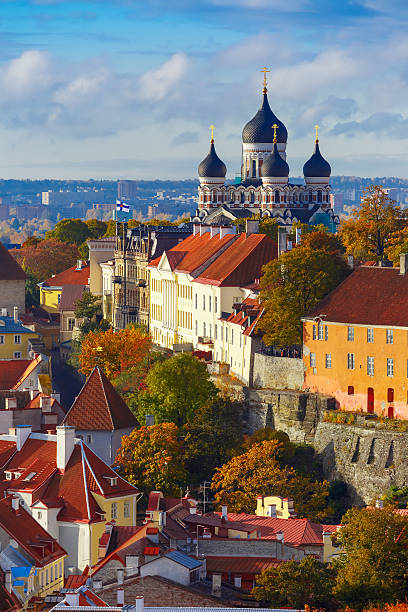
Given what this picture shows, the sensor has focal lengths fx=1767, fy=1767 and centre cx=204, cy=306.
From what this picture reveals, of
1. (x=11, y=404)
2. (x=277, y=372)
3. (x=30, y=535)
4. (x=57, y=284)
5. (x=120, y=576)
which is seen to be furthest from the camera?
(x=57, y=284)

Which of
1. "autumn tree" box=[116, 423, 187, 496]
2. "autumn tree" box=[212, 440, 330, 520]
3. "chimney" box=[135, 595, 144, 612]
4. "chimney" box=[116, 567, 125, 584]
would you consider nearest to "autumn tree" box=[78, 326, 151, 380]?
"autumn tree" box=[116, 423, 187, 496]

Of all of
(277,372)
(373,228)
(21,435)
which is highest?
(373,228)

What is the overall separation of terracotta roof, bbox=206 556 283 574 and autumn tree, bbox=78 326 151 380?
46311 millimetres

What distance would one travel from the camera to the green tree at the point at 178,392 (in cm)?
9938

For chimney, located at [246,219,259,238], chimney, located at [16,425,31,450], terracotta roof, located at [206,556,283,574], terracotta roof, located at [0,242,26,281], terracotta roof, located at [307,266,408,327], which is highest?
chimney, located at [246,219,259,238]

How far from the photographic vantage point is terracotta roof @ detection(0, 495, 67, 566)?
7531 centimetres

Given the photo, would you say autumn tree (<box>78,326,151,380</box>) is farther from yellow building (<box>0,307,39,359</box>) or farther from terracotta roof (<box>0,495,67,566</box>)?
terracotta roof (<box>0,495,67,566</box>)

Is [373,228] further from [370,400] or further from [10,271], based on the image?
[10,271]

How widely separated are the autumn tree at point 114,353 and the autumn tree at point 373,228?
1701cm

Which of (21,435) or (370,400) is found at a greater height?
(370,400)

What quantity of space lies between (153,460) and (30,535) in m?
13.0

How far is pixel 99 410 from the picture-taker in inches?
3767

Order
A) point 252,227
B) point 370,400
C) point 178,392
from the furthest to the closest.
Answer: point 252,227 < point 178,392 < point 370,400

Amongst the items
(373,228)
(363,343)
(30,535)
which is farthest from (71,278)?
(30,535)
